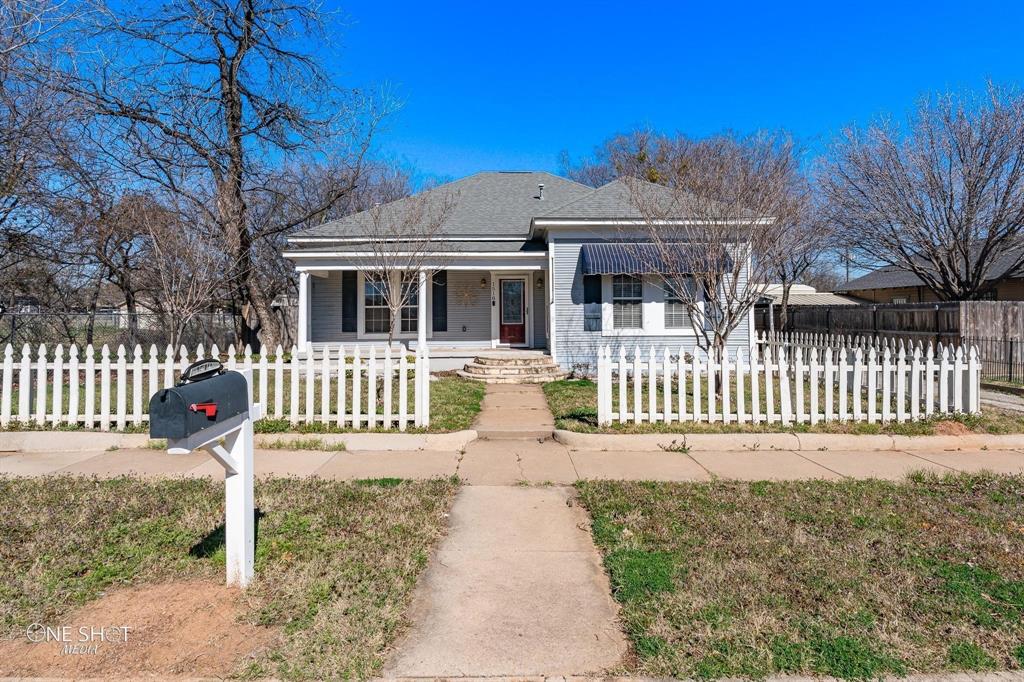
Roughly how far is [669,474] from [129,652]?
4811 millimetres

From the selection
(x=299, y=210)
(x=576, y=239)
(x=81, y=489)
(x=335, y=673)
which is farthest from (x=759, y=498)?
(x=299, y=210)

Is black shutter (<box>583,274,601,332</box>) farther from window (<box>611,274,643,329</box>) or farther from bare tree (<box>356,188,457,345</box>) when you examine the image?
bare tree (<box>356,188,457,345</box>)

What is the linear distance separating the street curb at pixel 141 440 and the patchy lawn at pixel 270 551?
151 cm

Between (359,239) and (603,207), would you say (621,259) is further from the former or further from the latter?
(359,239)

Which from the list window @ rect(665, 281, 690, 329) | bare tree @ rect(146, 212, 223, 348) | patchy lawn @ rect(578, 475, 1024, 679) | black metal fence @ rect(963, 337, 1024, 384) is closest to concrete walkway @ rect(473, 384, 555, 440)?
patchy lawn @ rect(578, 475, 1024, 679)

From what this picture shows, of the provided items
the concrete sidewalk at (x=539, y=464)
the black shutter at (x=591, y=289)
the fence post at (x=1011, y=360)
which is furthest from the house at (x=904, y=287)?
the concrete sidewalk at (x=539, y=464)

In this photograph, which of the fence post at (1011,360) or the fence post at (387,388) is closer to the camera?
the fence post at (387,388)

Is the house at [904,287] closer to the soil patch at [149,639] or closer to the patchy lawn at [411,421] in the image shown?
the patchy lawn at [411,421]

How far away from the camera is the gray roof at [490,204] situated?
55.4 feet

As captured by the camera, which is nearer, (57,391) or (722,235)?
(57,391)

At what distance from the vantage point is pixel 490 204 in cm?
1911

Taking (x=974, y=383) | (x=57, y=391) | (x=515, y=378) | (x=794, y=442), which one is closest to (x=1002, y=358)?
(x=974, y=383)

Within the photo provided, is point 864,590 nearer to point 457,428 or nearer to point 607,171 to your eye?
point 457,428

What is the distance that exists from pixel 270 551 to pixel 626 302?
38.6ft
